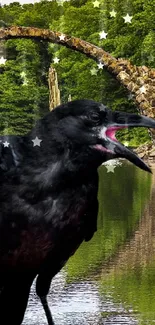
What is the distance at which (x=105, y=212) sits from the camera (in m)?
13.9

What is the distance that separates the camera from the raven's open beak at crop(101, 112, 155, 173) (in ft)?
12.7

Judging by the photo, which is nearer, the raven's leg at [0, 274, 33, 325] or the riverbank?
the raven's leg at [0, 274, 33, 325]

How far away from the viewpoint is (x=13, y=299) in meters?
4.52

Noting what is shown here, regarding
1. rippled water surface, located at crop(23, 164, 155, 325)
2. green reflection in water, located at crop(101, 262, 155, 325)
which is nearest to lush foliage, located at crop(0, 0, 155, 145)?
rippled water surface, located at crop(23, 164, 155, 325)

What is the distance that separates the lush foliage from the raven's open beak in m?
34.3

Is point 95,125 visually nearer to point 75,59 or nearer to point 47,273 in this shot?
point 47,273

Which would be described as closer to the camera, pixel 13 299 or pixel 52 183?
pixel 52 183

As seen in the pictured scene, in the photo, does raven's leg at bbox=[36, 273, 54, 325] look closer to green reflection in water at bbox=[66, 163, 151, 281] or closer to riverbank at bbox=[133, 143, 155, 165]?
green reflection in water at bbox=[66, 163, 151, 281]

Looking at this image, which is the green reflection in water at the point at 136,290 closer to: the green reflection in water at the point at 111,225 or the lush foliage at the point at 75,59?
the green reflection in water at the point at 111,225

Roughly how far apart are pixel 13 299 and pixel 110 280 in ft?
12.9

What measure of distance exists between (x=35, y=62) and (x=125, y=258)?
34405mm

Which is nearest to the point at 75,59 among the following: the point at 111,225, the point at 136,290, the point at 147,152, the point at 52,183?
the point at 147,152

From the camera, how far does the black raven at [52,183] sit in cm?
394

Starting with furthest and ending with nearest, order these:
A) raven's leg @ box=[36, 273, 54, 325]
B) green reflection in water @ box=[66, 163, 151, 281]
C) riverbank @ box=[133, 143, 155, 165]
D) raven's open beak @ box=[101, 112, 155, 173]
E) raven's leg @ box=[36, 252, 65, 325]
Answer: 1. riverbank @ box=[133, 143, 155, 165]
2. green reflection in water @ box=[66, 163, 151, 281]
3. raven's leg @ box=[36, 273, 54, 325]
4. raven's leg @ box=[36, 252, 65, 325]
5. raven's open beak @ box=[101, 112, 155, 173]
